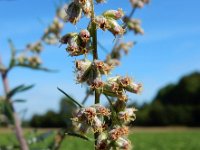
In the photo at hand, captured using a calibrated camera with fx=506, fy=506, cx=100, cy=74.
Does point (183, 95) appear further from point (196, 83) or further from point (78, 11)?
point (78, 11)

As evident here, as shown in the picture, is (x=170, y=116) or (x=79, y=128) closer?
(x=79, y=128)

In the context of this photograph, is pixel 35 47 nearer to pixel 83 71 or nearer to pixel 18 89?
pixel 18 89

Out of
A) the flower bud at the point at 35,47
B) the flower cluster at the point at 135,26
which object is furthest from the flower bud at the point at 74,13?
the flower bud at the point at 35,47

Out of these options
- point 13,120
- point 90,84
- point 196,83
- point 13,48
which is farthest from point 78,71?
point 196,83

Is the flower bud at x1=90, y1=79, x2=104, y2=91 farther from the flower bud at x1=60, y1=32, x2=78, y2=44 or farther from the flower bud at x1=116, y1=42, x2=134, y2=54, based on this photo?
the flower bud at x1=116, y1=42, x2=134, y2=54

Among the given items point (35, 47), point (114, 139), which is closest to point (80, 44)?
point (114, 139)
